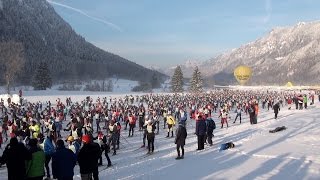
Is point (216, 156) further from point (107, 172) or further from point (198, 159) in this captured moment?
point (107, 172)

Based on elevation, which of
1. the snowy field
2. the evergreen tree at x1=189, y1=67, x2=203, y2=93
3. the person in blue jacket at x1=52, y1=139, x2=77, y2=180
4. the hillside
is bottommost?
the snowy field

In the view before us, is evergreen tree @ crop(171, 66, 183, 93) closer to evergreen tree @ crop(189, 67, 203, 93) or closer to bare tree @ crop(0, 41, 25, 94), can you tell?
evergreen tree @ crop(189, 67, 203, 93)

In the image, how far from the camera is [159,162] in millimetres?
14547

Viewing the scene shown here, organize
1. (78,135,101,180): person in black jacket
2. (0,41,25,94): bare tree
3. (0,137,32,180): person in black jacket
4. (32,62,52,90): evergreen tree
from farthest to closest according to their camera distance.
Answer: (32,62,52,90): evergreen tree < (0,41,25,94): bare tree < (78,135,101,180): person in black jacket < (0,137,32,180): person in black jacket

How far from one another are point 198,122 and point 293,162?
4.52m

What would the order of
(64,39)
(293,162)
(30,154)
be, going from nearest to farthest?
(30,154) < (293,162) < (64,39)

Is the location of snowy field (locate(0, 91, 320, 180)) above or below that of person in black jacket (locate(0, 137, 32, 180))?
below

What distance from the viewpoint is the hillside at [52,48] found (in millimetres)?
143750

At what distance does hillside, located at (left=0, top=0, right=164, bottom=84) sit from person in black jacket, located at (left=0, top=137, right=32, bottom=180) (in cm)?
11096

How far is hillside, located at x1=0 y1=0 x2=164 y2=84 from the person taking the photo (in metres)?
144

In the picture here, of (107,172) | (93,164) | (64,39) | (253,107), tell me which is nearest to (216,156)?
(107,172)

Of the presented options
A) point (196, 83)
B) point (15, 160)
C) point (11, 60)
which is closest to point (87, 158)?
point (15, 160)

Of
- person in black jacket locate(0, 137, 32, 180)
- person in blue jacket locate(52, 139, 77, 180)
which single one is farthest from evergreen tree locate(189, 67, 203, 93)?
person in black jacket locate(0, 137, 32, 180)

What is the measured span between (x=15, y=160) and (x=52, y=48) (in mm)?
167601
